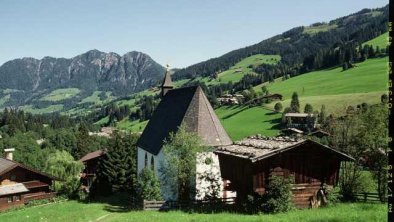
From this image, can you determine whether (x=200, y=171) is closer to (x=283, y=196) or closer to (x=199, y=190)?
(x=199, y=190)

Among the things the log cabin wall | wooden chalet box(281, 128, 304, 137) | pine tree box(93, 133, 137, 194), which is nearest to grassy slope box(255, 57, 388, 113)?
wooden chalet box(281, 128, 304, 137)

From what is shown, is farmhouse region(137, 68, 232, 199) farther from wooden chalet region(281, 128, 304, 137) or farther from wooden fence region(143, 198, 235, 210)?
wooden chalet region(281, 128, 304, 137)

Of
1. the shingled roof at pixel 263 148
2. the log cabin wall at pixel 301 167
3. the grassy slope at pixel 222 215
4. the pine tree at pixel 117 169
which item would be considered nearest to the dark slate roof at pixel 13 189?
the pine tree at pixel 117 169

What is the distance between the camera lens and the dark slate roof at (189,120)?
4016 cm

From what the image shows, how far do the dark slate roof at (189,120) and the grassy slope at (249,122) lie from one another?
5503cm

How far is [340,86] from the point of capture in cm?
14188

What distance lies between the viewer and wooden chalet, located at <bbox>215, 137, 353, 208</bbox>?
2562 centimetres

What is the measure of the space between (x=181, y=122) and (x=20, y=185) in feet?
91.5

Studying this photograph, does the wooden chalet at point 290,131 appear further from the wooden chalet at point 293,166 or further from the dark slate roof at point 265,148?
the wooden chalet at point 293,166

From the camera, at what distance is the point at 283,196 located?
24422mm

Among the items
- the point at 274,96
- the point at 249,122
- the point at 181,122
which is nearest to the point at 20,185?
the point at 181,122

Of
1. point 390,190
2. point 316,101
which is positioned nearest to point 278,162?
point 390,190

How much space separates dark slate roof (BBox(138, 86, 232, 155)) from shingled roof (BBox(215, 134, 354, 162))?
8.42 metres

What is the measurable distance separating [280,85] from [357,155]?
150 m
